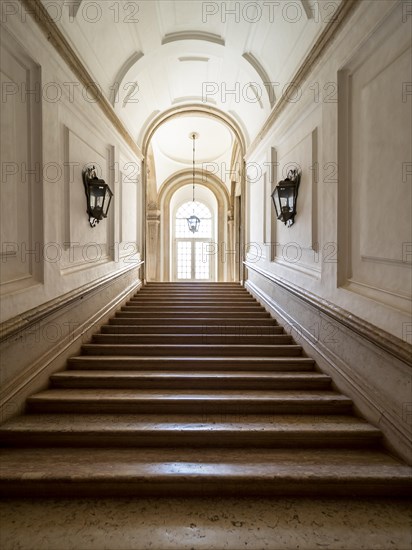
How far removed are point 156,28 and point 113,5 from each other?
95 centimetres

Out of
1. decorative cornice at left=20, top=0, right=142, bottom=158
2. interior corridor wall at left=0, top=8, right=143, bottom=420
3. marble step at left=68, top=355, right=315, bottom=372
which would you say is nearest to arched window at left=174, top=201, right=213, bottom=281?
decorative cornice at left=20, top=0, right=142, bottom=158

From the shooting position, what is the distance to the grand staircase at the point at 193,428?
2.43 metres

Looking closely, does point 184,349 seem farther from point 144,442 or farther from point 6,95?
point 6,95

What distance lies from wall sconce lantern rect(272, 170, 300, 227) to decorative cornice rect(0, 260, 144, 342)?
2741mm

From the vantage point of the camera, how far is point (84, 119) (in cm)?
455

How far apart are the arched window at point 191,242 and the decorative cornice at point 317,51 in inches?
479

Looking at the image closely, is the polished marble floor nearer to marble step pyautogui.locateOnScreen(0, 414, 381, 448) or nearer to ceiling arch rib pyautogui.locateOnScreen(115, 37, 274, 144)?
marble step pyautogui.locateOnScreen(0, 414, 381, 448)

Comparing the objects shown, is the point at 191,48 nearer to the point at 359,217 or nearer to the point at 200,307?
the point at 200,307

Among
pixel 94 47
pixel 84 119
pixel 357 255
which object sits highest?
pixel 94 47

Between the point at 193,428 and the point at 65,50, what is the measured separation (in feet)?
13.2

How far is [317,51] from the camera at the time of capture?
388cm

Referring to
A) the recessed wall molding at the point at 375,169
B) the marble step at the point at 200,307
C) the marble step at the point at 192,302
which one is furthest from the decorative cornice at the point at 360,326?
the marble step at the point at 192,302

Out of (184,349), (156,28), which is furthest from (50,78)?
(184,349)

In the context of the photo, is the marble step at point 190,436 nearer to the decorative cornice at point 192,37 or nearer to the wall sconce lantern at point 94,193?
the wall sconce lantern at point 94,193
